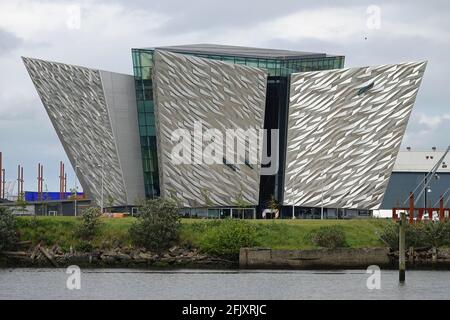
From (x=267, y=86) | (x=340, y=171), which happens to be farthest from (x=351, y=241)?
(x=267, y=86)

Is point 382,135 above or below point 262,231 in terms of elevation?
above

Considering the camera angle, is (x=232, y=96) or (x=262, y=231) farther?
(x=232, y=96)

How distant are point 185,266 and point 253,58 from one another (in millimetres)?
31051

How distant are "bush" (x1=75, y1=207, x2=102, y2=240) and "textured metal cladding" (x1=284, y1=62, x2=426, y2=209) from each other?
23.0m

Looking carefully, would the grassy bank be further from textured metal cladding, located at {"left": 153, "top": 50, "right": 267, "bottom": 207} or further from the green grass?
textured metal cladding, located at {"left": 153, "top": 50, "right": 267, "bottom": 207}

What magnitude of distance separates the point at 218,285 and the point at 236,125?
3939 cm

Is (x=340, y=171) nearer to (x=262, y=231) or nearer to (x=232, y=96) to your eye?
(x=232, y=96)

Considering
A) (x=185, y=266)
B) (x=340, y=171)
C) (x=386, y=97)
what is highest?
(x=386, y=97)

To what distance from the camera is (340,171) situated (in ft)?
313

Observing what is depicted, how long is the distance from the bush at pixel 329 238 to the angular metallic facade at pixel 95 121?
2721cm

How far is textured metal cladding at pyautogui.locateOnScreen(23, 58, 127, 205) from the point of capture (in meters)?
94.8

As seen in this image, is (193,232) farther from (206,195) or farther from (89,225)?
(206,195)

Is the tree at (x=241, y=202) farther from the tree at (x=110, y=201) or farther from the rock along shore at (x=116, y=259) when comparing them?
the rock along shore at (x=116, y=259)
